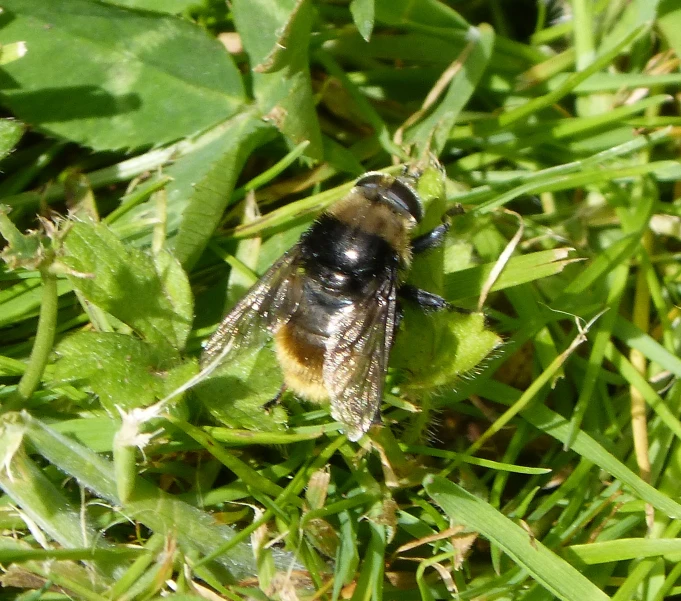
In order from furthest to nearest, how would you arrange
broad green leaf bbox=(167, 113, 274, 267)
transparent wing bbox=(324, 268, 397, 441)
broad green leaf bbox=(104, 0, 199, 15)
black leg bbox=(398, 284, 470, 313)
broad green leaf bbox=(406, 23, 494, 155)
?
broad green leaf bbox=(406, 23, 494, 155)
broad green leaf bbox=(104, 0, 199, 15)
broad green leaf bbox=(167, 113, 274, 267)
black leg bbox=(398, 284, 470, 313)
transparent wing bbox=(324, 268, 397, 441)

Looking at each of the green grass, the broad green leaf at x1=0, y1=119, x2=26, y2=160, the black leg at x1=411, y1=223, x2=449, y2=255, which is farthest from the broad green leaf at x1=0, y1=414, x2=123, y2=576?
the black leg at x1=411, y1=223, x2=449, y2=255

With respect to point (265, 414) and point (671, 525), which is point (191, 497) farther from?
point (671, 525)

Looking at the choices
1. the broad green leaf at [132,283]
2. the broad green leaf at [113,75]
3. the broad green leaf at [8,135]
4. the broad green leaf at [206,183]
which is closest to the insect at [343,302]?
the broad green leaf at [132,283]

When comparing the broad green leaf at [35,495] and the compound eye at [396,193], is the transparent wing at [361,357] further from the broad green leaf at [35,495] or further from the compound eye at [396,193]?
the broad green leaf at [35,495]

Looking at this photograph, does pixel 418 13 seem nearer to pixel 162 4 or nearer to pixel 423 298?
pixel 162 4

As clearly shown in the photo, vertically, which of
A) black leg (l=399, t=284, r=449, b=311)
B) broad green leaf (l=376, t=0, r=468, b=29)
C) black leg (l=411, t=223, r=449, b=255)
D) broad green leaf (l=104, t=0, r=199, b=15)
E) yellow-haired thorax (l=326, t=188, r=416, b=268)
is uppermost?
broad green leaf (l=104, t=0, r=199, b=15)

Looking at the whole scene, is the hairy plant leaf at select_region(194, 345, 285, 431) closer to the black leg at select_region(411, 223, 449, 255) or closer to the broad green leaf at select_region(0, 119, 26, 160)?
the black leg at select_region(411, 223, 449, 255)

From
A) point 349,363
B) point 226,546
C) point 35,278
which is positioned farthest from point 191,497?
point 35,278
